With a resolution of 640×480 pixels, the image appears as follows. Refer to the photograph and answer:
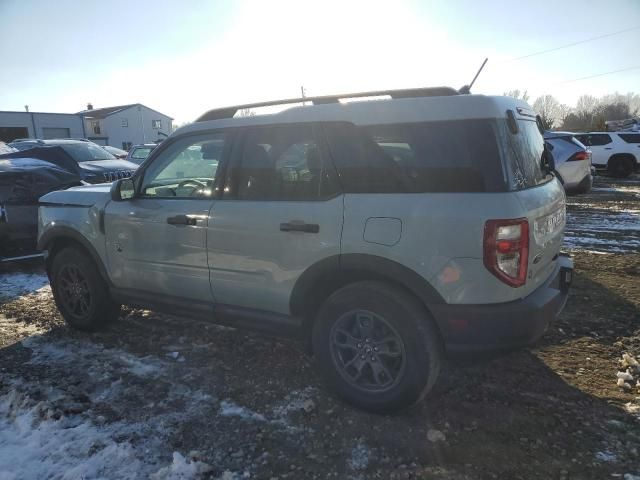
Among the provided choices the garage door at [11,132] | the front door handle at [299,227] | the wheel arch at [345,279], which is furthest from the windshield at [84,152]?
the garage door at [11,132]

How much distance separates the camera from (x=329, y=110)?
297 centimetres

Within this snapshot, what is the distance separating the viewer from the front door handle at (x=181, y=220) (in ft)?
11.2

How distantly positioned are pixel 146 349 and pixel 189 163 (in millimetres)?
1645

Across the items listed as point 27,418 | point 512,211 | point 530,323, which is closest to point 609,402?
point 530,323

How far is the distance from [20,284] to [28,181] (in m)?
2.03

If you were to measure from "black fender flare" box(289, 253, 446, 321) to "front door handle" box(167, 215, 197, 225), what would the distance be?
38.7 inches

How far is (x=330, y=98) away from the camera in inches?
121

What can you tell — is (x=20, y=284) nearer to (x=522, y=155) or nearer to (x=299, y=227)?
(x=299, y=227)

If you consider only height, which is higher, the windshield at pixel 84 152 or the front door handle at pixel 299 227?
the windshield at pixel 84 152

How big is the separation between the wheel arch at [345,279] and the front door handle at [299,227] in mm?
207

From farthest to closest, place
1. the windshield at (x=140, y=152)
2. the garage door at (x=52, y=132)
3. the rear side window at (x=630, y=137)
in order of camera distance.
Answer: the garage door at (x=52, y=132) → the rear side window at (x=630, y=137) → the windshield at (x=140, y=152)

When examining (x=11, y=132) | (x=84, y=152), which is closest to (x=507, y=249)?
(x=84, y=152)

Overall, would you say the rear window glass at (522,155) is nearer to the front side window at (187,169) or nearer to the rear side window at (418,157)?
the rear side window at (418,157)

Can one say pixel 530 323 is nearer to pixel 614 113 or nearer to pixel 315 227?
pixel 315 227
